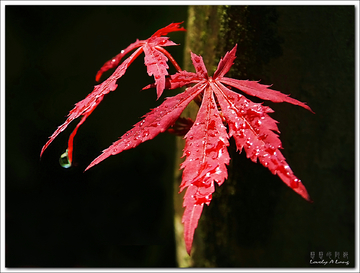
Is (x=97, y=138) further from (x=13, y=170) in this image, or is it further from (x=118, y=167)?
(x=13, y=170)

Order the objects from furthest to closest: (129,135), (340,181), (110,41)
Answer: (110,41) < (340,181) < (129,135)

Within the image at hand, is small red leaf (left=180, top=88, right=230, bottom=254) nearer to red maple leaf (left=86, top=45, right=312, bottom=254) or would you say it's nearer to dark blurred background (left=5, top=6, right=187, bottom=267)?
red maple leaf (left=86, top=45, right=312, bottom=254)

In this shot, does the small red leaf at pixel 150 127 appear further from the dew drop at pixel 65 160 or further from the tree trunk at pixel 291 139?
the tree trunk at pixel 291 139

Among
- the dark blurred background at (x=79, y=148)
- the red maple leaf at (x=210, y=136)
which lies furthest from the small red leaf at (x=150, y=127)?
the dark blurred background at (x=79, y=148)

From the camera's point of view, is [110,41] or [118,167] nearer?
[110,41]

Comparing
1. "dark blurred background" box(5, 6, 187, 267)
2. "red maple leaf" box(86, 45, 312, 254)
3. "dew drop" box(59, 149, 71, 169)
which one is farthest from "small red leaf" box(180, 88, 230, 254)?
"dark blurred background" box(5, 6, 187, 267)

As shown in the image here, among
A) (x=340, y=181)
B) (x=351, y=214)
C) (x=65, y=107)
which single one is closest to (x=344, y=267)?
(x=351, y=214)

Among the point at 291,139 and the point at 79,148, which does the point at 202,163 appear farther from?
the point at 79,148
